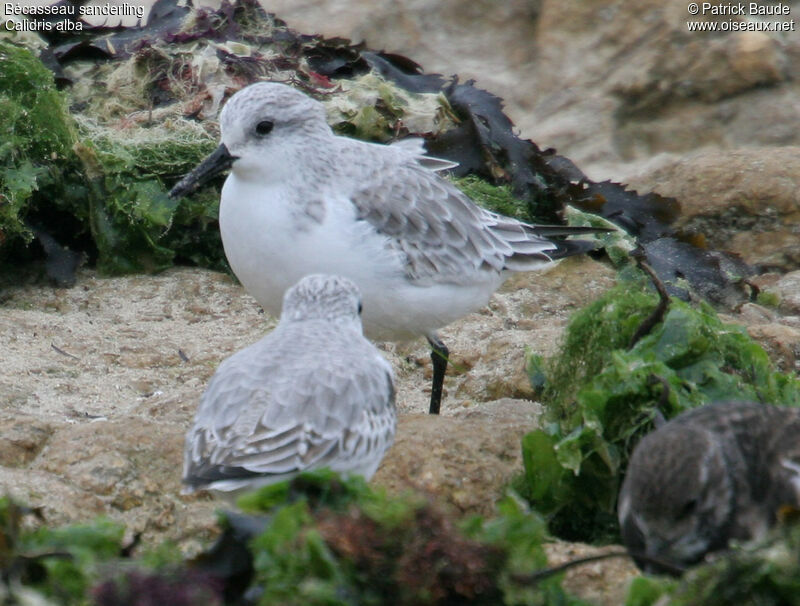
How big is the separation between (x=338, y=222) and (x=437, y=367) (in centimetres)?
92

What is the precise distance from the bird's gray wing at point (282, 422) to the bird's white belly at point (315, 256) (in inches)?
40.3

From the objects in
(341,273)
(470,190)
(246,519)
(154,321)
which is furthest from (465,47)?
(246,519)

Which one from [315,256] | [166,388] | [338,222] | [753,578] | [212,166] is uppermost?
[212,166]

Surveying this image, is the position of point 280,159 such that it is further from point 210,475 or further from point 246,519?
point 246,519

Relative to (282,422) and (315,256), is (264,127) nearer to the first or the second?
(315,256)

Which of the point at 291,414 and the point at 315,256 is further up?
the point at 315,256

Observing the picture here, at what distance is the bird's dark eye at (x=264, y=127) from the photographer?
17.1ft

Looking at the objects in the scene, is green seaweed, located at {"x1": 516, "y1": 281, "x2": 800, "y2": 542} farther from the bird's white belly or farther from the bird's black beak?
the bird's black beak

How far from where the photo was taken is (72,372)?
5.53 m

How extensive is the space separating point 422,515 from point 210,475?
1.05 meters

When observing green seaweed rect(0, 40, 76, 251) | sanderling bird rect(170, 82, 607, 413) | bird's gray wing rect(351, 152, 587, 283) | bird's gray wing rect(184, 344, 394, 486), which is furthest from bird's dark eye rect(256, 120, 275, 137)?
green seaweed rect(0, 40, 76, 251)

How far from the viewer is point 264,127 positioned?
5227mm

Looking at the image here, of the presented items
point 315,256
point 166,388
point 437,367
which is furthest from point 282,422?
point 437,367

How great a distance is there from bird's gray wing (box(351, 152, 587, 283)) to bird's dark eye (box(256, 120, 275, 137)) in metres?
0.45
